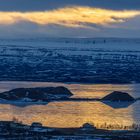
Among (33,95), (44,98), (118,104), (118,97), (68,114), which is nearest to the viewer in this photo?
(68,114)

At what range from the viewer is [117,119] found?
22781 millimetres

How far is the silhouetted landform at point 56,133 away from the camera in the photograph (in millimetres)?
18469

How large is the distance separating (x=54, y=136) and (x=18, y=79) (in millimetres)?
20525

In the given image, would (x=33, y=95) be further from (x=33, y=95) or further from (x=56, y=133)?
(x=56, y=133)

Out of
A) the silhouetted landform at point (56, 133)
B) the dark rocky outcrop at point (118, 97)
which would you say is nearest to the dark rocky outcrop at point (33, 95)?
the dark rocky outcrop at point (118, 97)

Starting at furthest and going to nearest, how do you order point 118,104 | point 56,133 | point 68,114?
point 118,104 < point 68,114 < point 56,133

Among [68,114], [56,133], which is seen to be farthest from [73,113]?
[56,133]

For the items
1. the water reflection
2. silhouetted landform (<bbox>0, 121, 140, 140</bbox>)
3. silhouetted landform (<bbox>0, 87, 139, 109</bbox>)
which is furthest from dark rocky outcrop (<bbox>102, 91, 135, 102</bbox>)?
silhouetted landform (<bbox>0, 121, 140, 140</bbox>)

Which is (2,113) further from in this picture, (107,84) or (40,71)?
(40,71)

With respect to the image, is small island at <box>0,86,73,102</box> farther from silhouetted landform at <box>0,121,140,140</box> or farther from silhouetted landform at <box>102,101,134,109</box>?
silhouetted landform at <box>0,121,140,140</box>

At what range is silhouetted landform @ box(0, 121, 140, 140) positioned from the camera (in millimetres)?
18469

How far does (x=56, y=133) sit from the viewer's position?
19.2m

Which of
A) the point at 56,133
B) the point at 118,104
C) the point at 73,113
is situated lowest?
the point at 118,104

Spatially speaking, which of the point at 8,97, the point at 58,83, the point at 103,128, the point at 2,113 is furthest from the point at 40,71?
the point at 103,128
